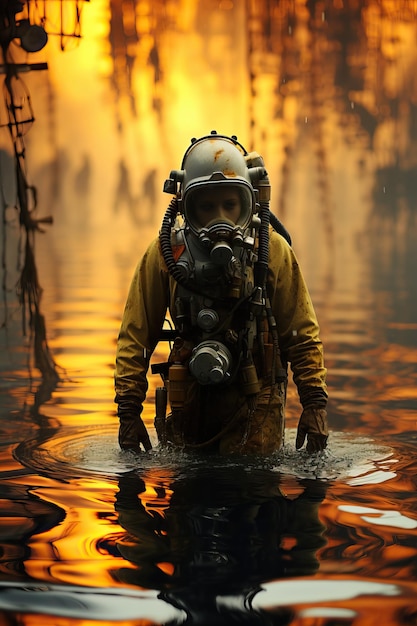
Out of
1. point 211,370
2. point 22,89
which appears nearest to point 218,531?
point 211,370

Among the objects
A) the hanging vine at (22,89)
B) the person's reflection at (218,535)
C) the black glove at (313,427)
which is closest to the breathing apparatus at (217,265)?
the black glove at (313,427)

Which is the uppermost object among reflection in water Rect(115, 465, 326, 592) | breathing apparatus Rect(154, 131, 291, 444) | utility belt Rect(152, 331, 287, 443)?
breathing apparatus Rect(154, 131, 291, 444)

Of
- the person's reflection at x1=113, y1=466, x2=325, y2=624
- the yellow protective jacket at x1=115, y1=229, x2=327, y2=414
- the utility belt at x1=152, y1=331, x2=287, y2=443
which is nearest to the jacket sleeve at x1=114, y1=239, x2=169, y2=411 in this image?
the yellow protective jacket at x1=115, y1=229, x2=327, y2=414

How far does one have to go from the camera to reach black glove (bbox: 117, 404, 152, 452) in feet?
18.0

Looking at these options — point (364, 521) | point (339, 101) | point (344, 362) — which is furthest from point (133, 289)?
point (339, 101)

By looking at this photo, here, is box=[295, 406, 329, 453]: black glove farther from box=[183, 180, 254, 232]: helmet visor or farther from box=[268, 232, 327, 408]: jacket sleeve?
box=[183, 180, 254, 232]: helmet visor

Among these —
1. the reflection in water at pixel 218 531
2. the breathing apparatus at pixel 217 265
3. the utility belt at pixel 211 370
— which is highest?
the breathing apparatus at pixel 217 265

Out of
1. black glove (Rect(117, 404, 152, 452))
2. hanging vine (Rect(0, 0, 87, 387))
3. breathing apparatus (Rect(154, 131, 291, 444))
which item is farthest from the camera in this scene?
hanging vine (Rect(0, 0, 87, 387))

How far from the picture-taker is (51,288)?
1864cm

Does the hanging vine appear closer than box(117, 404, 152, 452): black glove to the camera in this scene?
No

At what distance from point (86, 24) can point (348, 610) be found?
4766 cm

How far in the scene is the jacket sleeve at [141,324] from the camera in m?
5.53

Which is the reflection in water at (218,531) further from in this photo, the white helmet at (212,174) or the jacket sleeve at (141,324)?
the white helmet at (212,174)

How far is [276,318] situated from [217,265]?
1.58ft
